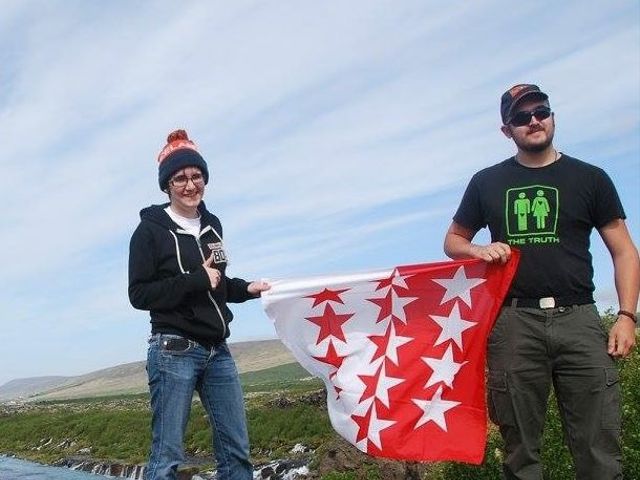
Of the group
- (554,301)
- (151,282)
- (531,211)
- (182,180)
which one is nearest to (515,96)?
(531,211)

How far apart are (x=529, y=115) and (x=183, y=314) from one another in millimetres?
3298

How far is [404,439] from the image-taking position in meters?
6.52

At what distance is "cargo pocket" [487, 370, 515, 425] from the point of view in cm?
567

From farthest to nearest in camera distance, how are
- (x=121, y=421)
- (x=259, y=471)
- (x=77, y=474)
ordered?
(x=121, y=421), (x=77, y=474), (x=259, y=471)

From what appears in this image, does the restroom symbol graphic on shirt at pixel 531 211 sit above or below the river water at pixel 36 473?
above

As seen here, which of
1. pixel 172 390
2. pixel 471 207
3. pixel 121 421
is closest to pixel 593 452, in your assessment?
pixel 471 207

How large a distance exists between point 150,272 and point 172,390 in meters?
0.99

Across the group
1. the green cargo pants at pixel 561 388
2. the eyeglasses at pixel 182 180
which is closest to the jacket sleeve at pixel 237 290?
the eyeglasses at pixel 182 180

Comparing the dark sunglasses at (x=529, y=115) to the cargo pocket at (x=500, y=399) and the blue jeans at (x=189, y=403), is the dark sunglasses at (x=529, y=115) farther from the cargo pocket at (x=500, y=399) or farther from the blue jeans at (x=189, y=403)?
the blue jeans at (x=189, y=403)

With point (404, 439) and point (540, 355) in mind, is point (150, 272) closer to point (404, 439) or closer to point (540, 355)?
point (404, 439)

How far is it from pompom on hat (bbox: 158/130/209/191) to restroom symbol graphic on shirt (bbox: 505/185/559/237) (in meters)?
2.67

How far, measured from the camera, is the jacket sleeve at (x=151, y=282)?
19.1 feet

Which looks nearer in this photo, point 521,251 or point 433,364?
point 521,251

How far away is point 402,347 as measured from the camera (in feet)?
22.2
